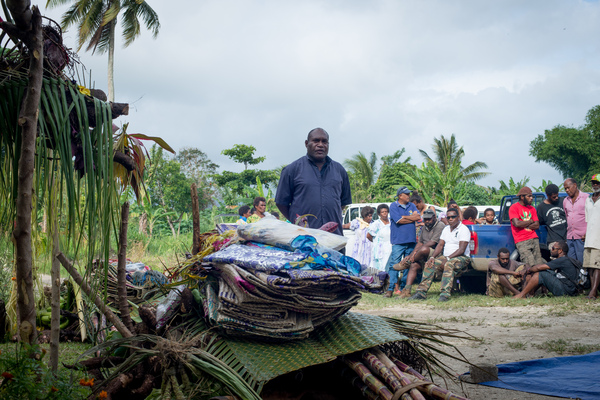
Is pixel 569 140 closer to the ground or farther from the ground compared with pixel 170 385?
farther from the ground

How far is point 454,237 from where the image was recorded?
954 cm

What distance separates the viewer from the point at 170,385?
2365 mm

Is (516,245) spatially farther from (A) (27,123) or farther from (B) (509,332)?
(A) (27,123)

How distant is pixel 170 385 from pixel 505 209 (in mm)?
10711

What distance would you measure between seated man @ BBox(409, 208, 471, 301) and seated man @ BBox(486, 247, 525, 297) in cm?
49

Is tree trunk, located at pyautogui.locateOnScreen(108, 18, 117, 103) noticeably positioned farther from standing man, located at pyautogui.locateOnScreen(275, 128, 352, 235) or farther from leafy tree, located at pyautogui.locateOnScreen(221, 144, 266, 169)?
standing man, located at pyautogui.locateOnScreen(275, 128, 352, 235)

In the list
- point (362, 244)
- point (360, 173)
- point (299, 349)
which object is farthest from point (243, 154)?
point (299, 349)

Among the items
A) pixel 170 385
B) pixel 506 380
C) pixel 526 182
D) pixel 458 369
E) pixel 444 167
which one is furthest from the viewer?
pixel 444 167

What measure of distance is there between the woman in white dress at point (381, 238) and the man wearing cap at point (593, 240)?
12.2 feet

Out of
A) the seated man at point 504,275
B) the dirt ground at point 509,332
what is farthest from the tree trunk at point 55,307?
the seated man at point 504,275

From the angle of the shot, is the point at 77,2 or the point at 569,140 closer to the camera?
the point at 77,2

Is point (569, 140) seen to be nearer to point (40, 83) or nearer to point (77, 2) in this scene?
point (77, 2)

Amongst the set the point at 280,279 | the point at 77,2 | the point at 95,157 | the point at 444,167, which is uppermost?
the point at 77,2

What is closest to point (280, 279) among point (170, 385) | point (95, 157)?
point (170, 385)
